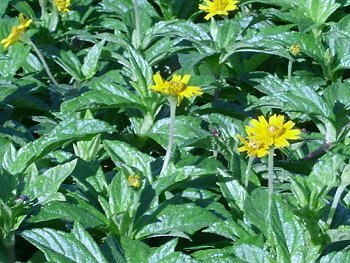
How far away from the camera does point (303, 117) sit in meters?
3.06

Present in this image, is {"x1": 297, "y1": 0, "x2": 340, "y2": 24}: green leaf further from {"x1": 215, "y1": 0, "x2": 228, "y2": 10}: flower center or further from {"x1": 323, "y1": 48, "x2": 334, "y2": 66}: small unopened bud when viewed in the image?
{"x1": 215, "y1": 0, "x2": 228, "y2": 10}: flower center

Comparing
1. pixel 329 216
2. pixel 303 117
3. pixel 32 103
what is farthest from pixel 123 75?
pixel 329 216

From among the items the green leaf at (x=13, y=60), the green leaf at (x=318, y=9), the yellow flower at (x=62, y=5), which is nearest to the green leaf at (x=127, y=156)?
the green leaf at (x=13, y=60)

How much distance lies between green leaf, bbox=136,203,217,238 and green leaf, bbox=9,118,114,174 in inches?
16.6

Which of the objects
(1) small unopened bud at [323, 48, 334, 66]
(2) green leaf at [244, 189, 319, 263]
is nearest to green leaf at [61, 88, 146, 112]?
(2) green leaf at [244, 189, 319, 263]

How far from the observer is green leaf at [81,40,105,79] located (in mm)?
3289

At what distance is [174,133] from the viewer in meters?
2.84

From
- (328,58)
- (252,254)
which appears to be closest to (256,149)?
(252,254)

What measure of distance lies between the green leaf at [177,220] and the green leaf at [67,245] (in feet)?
0.71

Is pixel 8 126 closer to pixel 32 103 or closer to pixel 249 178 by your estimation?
pixel 32 103

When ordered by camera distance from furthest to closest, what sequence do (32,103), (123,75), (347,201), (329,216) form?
1. (123,75)
2. (32,103)
3. (347,201)
4. (329,216)

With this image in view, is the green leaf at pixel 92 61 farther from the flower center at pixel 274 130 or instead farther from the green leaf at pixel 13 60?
the flower center at pixel 274 130

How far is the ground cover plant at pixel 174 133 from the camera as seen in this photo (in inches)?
88.7

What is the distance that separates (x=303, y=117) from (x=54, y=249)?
1.25 meters
